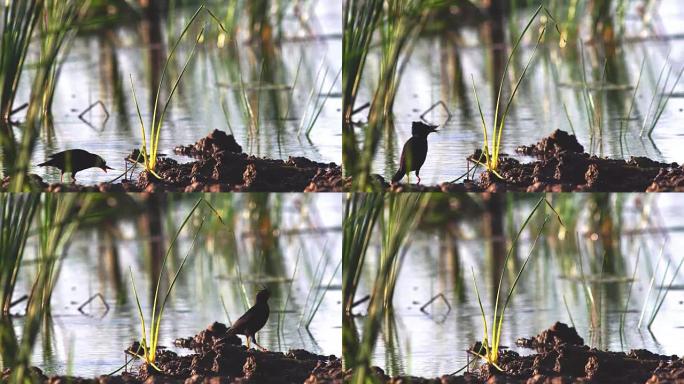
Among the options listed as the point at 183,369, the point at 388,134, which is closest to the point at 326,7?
the point at 388,134

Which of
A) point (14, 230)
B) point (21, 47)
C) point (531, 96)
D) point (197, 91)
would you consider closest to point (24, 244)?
point (14, 230)

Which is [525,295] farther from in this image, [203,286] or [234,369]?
[234,369]

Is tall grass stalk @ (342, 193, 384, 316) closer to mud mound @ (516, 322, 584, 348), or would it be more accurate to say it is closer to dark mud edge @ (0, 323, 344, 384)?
dark mud edge @ (0, 323, 344, 384)

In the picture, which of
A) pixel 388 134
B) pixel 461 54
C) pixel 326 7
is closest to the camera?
pixel 388 134

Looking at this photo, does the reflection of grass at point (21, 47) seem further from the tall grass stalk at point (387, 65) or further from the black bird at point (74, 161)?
the tall grass stalk at point (387, 65)

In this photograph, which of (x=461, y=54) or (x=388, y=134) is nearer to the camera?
(x=388, y=134)

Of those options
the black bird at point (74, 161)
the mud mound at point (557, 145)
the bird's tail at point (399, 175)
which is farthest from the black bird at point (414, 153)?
the black bird at point (74, 161)

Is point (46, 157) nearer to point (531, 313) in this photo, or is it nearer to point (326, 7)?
point (531, 313)

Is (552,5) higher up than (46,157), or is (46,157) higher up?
(552,5)
